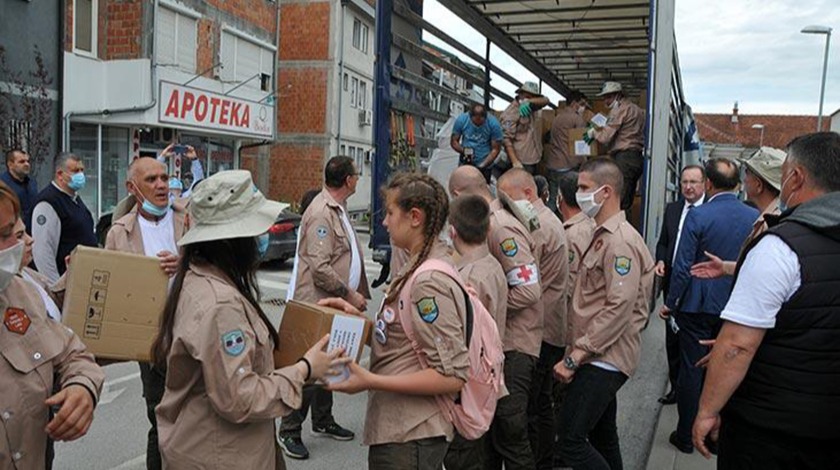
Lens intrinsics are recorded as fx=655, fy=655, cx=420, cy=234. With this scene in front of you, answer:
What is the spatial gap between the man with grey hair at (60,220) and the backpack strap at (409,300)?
11.5ft

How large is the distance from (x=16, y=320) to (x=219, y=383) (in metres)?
0.69

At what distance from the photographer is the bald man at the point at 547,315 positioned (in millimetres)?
4133

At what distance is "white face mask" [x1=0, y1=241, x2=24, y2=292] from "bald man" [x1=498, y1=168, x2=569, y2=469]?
9.32 ft

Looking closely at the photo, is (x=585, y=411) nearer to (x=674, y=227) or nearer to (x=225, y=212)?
(x=225, y=212)

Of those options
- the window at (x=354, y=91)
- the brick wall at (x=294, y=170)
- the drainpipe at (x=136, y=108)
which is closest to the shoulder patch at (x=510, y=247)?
the drainpipe at (x=136, y=108)

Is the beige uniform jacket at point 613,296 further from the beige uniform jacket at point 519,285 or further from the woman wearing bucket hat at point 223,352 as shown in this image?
the woman wearing bucket hat at point 223,352

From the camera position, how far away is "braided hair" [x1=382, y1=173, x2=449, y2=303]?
Result: 245cm

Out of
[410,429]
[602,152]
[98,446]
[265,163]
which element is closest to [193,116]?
[265,163]

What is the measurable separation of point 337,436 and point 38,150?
1043cm

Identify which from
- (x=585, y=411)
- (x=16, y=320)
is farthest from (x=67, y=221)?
(x=585, y=411)

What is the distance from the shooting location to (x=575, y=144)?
805cm

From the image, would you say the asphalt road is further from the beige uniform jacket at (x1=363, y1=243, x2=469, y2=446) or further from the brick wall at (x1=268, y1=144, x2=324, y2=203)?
the brick wall at (x1=268, y1=144, x2=324, y2=203)

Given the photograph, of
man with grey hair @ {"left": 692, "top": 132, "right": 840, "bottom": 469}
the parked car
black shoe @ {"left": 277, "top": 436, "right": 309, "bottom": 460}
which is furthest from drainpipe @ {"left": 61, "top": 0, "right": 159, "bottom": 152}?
man with grey hair @ {"left": 692, "top": 132, "right": 840, "bottom": 469}

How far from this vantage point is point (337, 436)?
4.90 metres
